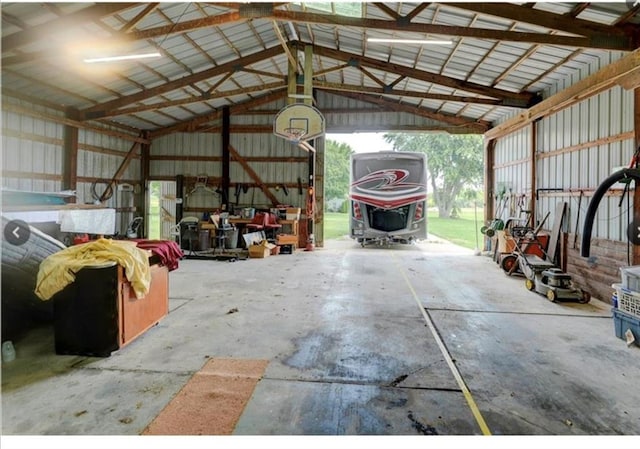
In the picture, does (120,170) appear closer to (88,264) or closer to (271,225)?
(271,225)

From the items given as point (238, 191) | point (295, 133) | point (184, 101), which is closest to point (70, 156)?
point (184, 101)

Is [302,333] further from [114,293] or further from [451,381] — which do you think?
[114,293]

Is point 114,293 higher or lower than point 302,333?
higher

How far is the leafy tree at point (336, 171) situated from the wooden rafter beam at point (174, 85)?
2558 cm

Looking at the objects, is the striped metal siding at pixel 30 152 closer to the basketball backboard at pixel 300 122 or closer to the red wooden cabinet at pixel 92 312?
the basketball backboard at pixel 300 122

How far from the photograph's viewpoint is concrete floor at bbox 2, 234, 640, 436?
2.24 meters

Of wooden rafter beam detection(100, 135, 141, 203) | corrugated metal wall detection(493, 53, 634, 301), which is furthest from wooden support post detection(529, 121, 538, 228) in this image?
wooden rafter beam detection(100, 135, 141, 203)

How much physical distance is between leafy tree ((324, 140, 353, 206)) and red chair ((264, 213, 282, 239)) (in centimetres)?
2454

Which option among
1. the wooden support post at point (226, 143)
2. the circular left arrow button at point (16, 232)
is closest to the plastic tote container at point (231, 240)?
the wooden support post at point (226, 143)

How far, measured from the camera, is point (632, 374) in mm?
2906

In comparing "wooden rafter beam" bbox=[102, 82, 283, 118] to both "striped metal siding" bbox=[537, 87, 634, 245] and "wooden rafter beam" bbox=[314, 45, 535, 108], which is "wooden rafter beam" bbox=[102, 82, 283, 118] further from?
"striped metal siding" bbox=[537, 87, 634, 245]

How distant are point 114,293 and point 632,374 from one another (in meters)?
4.30

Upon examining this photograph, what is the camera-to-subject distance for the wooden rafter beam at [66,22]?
5.51 meters
